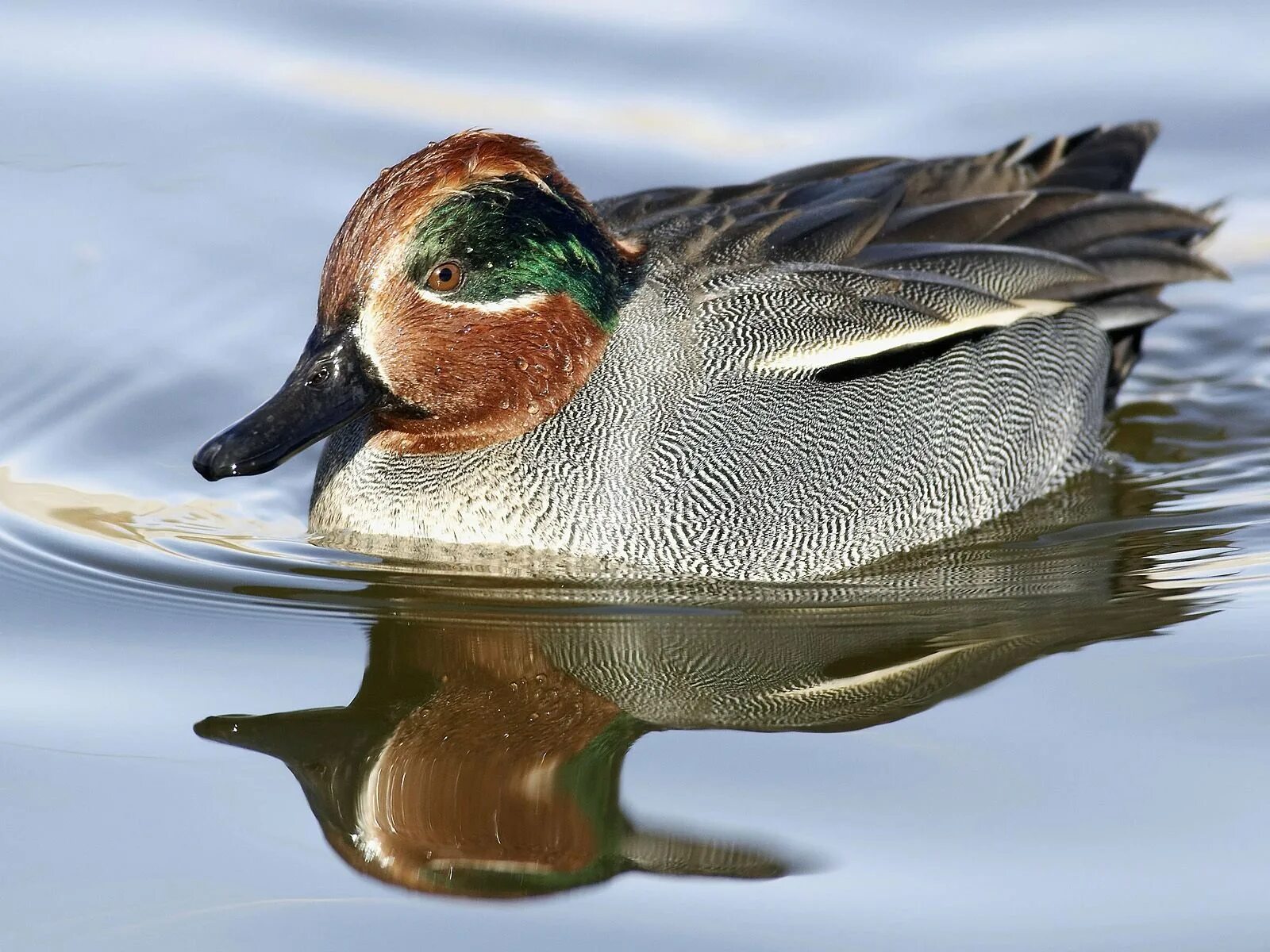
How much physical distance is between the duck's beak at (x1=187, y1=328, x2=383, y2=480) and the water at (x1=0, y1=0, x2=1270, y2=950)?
0.52 m

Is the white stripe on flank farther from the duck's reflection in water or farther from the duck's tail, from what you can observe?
the duck's reflection in water

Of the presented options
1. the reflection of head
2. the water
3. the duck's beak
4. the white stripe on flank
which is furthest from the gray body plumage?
the reflection of head

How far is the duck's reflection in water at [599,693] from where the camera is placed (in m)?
4.99

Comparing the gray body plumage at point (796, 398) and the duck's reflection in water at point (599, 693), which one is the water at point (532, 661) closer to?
the duck's reflection in water at point (599, 693)

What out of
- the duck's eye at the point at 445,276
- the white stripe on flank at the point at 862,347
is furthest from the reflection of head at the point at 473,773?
the white stripe on flank at the point at 862,347

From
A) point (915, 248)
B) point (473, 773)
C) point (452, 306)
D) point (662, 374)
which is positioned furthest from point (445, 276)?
point (915, 248)

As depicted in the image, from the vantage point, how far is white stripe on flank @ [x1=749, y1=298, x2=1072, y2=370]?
6.59m

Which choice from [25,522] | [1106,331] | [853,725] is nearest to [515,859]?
[853,725]

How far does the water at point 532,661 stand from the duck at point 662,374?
0.22 m

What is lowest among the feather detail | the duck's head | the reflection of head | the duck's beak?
the reflection of head

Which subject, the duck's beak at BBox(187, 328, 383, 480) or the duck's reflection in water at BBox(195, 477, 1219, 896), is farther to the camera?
the duck's beak at BBox(187, 328, 383, 480)

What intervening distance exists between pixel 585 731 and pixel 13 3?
6.99 metres

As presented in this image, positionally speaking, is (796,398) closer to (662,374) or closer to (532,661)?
(662,374)

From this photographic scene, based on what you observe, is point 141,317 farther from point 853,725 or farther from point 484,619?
point 853,725
